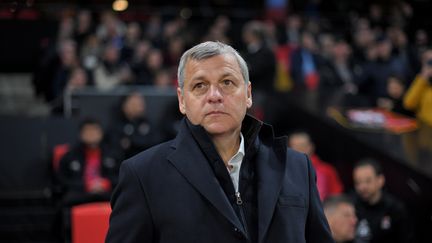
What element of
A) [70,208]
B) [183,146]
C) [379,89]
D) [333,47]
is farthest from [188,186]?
[333,47]

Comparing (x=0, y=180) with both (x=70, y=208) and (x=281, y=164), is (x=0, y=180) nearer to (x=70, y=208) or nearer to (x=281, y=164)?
(x=70, y=208)

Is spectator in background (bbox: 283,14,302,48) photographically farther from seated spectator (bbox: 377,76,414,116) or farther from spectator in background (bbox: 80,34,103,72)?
seated spectator (bbox: 377,76,414,116)

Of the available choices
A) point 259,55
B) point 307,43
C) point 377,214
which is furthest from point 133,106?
point 307,43

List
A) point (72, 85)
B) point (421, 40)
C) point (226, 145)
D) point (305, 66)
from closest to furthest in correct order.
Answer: point (226, 145)
point (72, 85)
point (305, 66)
point (421, 40)

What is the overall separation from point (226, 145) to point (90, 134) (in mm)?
6319

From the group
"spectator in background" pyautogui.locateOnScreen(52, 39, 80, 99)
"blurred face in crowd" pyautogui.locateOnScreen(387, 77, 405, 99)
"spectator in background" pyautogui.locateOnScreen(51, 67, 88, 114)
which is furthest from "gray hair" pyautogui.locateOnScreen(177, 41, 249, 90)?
"spectator in background" pyautogui.locateOnScreen(52, 39, 80, 99)

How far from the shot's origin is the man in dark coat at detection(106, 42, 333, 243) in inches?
95.2

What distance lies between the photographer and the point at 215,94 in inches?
98.2

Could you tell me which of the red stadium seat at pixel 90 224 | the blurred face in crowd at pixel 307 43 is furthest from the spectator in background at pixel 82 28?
the red stadium seat at pixel 90 224

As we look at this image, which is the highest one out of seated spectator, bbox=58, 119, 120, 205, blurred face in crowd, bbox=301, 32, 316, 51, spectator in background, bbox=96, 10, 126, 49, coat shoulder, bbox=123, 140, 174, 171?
coat shoulder, bbox=123, 140, 174, 171

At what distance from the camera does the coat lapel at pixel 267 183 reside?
2473 mm

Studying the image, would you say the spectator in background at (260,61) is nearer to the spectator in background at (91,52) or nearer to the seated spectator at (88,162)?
the spectator in background at (91,52)

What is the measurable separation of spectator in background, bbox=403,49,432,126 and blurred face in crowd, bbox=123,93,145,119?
3230 millimetres

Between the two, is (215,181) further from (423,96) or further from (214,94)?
(423,96)
